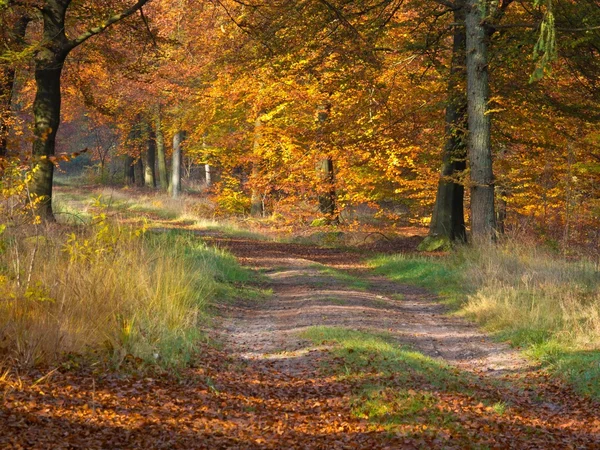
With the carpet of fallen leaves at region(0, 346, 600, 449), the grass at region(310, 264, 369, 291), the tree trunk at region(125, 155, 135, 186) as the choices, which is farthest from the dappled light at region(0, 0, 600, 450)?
the tree trunk at region(125, 155, 135, 186)

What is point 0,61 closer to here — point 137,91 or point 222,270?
point 222,270

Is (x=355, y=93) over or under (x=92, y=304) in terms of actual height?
over

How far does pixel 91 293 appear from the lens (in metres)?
7.82

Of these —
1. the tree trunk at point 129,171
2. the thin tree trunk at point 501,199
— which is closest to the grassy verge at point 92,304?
the thin tree trunk at point 501,199

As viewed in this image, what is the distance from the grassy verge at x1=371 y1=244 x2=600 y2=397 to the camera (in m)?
8.92

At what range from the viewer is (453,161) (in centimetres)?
1959

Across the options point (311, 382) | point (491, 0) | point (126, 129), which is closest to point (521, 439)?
point (311, 382)

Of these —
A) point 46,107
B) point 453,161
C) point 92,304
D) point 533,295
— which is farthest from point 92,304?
point 453,161

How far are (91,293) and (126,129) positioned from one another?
3848 cm

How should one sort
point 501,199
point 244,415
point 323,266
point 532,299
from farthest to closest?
1. point 501,199
2. point 323,266
3. point 532,299
4. point 244,415

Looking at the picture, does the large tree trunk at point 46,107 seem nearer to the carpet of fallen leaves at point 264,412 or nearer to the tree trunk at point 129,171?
the carpet of fallen leaves at point 264,412

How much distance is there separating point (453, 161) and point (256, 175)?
30.2 ft

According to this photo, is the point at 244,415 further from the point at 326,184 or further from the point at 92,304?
the point at 326,184

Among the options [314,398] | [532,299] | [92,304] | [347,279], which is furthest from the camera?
[347,279]
